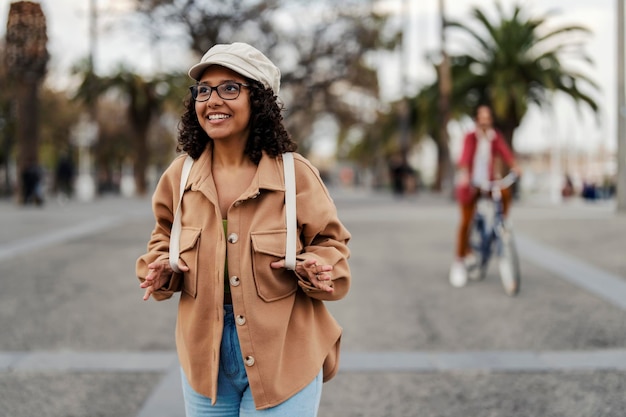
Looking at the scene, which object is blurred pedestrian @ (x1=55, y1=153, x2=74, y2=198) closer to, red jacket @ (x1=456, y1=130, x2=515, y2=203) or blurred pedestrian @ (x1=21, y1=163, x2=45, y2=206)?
blurred pedestrian @ (x1=21, y1=163, x2=45, y2=206)

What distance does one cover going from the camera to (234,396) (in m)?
2.34

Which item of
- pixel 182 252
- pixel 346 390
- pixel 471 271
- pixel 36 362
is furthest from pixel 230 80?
pixel 471 271

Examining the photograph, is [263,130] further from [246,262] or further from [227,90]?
[246,262]

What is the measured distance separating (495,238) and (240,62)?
6.27 m

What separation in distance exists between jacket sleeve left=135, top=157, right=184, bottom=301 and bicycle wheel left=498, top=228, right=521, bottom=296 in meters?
5.55

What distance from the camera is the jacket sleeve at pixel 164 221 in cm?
237

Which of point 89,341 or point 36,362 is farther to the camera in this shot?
point 89,341

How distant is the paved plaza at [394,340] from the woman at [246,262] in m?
1.87

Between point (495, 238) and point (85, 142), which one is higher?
point (85, 142)

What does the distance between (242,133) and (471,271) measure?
661cm

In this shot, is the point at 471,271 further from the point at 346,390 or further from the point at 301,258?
the point at 301,258

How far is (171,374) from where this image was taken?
15.9 feet

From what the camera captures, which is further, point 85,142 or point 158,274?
point 85,142

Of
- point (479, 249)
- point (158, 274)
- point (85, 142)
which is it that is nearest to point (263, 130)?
point (158, 274)
